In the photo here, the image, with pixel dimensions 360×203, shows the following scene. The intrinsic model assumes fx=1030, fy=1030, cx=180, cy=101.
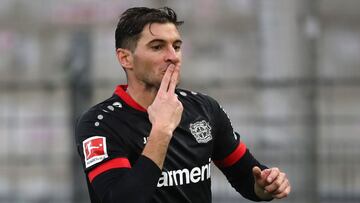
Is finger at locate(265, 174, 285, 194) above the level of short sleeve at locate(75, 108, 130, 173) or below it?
below

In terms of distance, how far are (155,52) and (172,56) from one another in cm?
9

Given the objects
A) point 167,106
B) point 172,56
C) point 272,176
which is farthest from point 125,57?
point 272,176

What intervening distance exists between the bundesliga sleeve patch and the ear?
0.35 m

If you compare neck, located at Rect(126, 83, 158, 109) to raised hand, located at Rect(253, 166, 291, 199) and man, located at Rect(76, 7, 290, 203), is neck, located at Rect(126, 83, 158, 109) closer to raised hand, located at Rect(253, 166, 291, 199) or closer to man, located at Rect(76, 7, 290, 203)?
man, located at Rect(76, 7, 290, 203)

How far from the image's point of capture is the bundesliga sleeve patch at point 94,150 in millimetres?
3885

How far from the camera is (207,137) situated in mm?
4145

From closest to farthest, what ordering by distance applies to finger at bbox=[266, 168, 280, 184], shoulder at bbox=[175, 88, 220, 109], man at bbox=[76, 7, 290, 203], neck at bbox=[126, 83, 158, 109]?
man at bbox=[76, 7, 290, 203]
finger at bbox=[266, 168, 280, 184]
neck at bbox=[126, 83, 158, 109]
shoulder at bbox=[175, 88, 220, 109]

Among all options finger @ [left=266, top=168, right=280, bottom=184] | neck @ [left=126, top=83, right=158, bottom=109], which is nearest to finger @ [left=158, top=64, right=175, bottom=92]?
neck @ [left=126, top=83, right=158, bottom=109]

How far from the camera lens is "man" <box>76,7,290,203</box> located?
378 centimetres

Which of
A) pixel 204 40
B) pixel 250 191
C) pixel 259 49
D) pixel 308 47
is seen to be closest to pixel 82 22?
pixel 204 40

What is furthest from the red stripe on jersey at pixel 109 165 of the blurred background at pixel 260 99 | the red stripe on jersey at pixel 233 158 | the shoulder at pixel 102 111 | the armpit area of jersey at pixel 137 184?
the blurred background at pixel 260 99

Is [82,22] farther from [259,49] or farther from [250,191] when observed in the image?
[250,191]

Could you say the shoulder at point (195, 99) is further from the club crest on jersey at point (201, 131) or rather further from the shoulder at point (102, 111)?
the shoulder at point (102, 111)

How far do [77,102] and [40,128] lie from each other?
3.97ft
